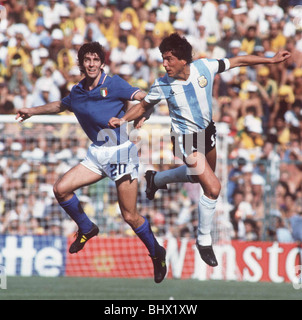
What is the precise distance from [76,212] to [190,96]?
2.22 metres

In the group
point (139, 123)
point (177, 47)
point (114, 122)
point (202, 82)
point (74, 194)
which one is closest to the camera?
point (114, 122)

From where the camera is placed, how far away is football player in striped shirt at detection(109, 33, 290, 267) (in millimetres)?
10719

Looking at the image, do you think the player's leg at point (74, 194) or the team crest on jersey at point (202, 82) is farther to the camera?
the player's leg at point (74, 194)

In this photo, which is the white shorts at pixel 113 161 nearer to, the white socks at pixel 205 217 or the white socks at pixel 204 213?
the white socks at pixel 204 213

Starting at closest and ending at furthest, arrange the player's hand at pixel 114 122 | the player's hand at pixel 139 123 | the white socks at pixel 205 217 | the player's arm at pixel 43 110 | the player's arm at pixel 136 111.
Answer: the player's hand at pixel 114 122 → the player's arm at pixel 136 111 → the player's hand at pixel 139 123 → the white socks at pixel 205 217 → the player's arm at pixel 43 110

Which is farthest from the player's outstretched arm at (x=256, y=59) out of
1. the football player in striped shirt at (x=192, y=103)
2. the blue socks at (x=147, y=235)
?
the blue socks at (x=147, y=235)

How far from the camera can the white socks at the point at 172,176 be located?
454 inches

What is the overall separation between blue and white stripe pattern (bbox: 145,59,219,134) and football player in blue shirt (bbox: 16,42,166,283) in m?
0.40

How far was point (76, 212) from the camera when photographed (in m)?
11.6

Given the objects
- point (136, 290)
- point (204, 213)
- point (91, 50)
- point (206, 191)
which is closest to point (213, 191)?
point (206, 191)

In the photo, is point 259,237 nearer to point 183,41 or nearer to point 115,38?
point 115,38

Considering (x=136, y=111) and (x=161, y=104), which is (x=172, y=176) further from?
(x=161, y=104)

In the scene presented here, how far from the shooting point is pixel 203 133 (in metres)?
11.0
